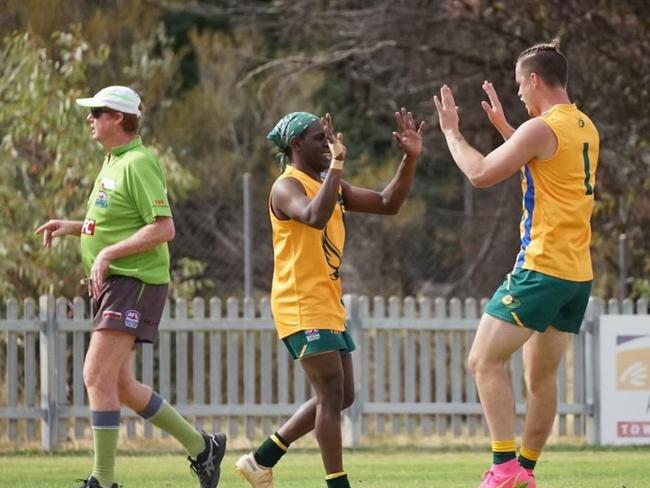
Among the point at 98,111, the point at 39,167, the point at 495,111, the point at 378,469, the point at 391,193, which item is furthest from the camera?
the point at 39,167

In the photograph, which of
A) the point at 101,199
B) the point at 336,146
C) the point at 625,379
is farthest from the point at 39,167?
the point at 336,146

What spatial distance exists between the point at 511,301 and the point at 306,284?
3.22 feet

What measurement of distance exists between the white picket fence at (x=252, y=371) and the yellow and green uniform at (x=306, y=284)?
236 inches

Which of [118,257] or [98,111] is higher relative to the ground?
[98,111]

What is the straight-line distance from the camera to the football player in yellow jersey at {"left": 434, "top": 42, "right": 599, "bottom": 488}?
7.09 m

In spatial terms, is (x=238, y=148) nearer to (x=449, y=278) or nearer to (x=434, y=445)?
(x=449, y=278)

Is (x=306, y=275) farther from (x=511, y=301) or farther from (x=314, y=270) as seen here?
(x=511, y=301)

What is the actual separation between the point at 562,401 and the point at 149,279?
6.95 meters

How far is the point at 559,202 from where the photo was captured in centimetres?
716

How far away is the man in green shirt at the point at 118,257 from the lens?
739 cm

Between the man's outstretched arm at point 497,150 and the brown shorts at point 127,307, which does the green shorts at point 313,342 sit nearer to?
the brown shorts at point 127,307


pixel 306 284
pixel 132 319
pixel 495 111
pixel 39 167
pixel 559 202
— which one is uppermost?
pixel 39 167

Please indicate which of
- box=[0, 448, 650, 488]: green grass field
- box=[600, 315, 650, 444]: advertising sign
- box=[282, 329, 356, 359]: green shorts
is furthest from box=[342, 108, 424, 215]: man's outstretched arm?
box=[600, 315, 650, 444]: advertising sign

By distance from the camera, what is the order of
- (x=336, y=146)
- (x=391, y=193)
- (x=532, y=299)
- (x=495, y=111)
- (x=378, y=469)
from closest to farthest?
1. (x=336, y=146)
2. (x=532, y=299)
3. (x=495, y=111)
4. (x=391, y=193)
5. (x=378, y=469)
